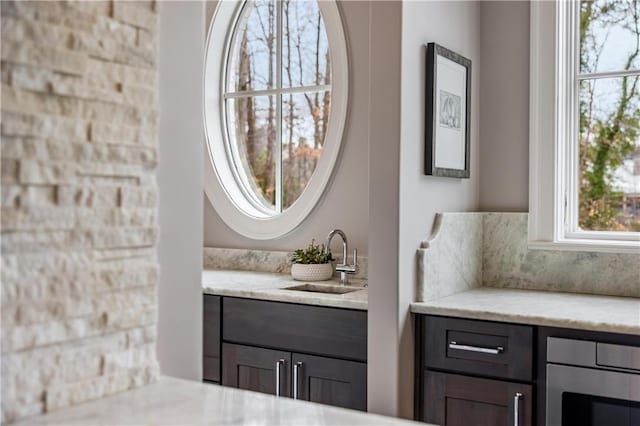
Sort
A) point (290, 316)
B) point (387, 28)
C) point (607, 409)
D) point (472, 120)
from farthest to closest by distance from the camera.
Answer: point (472, 120) → point (290, 316) → point (387, 28) → point (607, 409)

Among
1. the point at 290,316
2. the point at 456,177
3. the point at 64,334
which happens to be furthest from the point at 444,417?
the point at 64,334

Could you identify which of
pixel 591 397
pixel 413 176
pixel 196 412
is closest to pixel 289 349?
pixel 413 176

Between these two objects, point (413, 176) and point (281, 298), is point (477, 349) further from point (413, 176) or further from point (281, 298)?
point (281, 298)

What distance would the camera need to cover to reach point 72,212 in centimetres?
85

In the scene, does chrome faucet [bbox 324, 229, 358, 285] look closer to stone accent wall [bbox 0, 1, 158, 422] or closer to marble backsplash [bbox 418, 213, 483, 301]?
marble backsplash [bbox 418, 213, 483, 301]

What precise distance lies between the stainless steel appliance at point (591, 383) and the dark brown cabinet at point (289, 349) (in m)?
0.67

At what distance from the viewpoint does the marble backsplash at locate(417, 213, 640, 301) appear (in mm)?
2572

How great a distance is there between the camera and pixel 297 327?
2.64 meters

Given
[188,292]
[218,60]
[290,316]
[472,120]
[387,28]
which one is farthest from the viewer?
[218,60]

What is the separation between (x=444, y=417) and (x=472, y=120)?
1.31 metres

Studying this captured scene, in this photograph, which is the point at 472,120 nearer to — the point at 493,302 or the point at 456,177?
the point at 456,177

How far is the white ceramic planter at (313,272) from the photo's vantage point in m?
3.13

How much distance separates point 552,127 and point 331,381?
4.65ft

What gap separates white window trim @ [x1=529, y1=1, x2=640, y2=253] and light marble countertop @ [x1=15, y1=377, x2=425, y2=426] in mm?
2207
